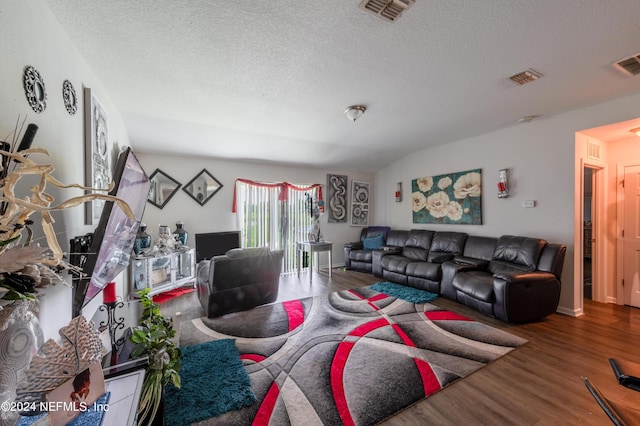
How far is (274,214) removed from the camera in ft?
17.7

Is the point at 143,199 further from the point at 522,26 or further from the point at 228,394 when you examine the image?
the point at 522,26

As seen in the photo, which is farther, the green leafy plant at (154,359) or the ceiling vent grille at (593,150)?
the ceiling vent grille at (593,150)

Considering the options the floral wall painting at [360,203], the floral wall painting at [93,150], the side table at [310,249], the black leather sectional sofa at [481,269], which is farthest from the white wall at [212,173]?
the black leather sectional sofa at [481,269]

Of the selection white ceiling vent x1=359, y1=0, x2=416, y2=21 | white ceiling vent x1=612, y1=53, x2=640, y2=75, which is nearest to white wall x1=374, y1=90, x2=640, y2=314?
white ceiling vent x1=612, y1=53, x2=640, y2=75

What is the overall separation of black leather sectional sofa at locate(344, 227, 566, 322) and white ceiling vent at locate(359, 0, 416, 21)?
2.84m

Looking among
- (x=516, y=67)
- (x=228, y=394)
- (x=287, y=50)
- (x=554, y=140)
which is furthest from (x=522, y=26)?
(x=228, y=394)

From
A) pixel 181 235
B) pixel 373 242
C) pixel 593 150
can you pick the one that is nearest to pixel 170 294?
pixel 181 235

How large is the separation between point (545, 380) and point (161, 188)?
5.30m

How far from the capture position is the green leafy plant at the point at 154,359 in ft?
3.33

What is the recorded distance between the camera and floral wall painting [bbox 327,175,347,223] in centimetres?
603

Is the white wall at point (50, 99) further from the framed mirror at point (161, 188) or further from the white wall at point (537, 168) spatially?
the white wall at point (537, 168)

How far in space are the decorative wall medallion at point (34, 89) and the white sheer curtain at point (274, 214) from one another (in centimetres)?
380

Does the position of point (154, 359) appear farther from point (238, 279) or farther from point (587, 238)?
point (587, 238)

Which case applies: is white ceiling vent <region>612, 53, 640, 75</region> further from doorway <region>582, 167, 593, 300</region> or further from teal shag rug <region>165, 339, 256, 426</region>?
teal shag rug <region>165, 339, 256, 426</region>
